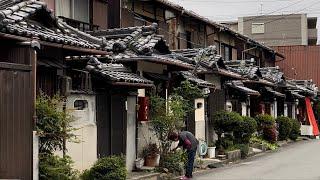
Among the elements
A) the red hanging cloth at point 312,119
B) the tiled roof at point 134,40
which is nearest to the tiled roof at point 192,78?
the tiled roof at point 134,40

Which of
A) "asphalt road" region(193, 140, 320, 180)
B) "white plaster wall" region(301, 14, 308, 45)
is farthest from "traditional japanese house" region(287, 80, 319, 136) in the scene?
"asphalt road" region(193, 140, 320, 180)

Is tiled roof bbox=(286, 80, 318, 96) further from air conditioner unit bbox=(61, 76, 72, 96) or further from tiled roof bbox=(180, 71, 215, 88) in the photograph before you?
air conditioner unit bbox=(61, 76, 72, 96)

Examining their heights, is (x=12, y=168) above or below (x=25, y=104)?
below

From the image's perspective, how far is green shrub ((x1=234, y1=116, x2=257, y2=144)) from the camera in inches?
1013

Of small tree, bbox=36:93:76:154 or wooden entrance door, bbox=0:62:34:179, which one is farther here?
small tree, bbox=36:93:76:154

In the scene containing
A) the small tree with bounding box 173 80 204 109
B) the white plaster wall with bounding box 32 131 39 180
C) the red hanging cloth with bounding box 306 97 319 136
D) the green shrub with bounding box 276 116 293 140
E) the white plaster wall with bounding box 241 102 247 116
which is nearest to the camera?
the white plaster wall with bounding box 32 131 39 180

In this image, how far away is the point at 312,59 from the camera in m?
56.6

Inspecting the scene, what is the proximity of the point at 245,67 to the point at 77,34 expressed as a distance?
21046 millimetres

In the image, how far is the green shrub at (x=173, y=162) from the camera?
59.3ft

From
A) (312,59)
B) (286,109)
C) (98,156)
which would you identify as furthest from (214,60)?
(312,59)

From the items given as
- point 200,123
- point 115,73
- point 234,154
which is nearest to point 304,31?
point 234,154

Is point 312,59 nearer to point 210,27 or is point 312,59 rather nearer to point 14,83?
point 210,27

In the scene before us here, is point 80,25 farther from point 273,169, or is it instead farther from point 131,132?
point 273,169

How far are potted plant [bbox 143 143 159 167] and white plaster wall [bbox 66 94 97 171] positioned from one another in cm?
336
